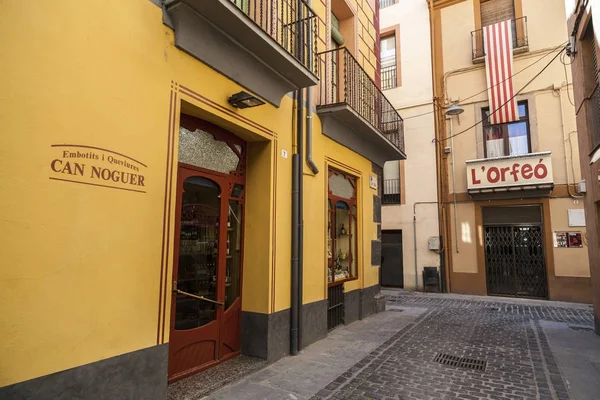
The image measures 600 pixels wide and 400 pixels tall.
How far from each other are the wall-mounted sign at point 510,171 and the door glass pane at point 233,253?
31.5 ft

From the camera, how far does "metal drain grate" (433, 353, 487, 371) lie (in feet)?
17.3

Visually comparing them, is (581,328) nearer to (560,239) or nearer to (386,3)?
(560,239)

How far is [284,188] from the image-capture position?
5719 mm

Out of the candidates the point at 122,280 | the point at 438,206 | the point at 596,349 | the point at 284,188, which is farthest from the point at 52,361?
the point at 438,206

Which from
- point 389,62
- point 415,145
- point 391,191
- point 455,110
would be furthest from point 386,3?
point 391,191

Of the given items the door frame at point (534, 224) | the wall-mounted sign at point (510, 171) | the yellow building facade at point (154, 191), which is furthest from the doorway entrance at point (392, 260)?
A: the yellow building facade at point (154, 191)

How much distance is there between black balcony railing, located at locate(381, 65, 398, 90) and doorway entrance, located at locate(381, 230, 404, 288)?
5.85 m

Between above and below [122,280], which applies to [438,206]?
above

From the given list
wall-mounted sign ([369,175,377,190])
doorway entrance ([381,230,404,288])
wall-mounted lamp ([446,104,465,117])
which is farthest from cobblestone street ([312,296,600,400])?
wall-mounted lamp ([446,104,465,117])

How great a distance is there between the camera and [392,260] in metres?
14.1

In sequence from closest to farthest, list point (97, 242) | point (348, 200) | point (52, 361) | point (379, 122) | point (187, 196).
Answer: point (52, 361), point (97, 242), point (187, 196), point (348, 200), point (379, 122)

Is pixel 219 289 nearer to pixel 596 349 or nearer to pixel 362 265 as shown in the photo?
pixel 362 265

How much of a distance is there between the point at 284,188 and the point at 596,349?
594 cm

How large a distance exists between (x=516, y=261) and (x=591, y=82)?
6.76 meters
